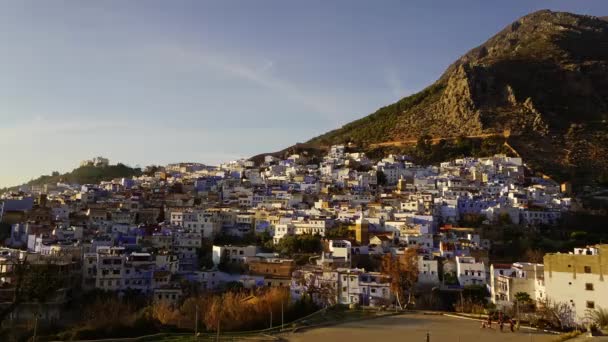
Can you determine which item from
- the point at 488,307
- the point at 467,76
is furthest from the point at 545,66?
the point at 488,307

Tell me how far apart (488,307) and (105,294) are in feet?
55.9

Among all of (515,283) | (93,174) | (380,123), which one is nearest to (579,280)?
(515,283)

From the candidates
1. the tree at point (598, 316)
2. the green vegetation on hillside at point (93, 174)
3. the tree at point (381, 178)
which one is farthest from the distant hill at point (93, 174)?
the tree at point (598, 316)

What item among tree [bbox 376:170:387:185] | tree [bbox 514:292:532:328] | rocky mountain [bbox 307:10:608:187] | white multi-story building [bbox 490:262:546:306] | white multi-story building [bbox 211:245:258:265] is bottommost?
tree [bbox 514:292:532:328]

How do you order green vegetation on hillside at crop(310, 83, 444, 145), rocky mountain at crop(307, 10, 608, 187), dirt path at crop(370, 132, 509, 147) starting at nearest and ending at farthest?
rocky mountain at crop(307, 10, 608, 187) < dirt path at crop(370, 132, 509, 147) < green vegetation on hillside at crop(310, 83, 444, 145)

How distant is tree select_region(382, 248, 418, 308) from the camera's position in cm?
2653

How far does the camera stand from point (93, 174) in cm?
7900

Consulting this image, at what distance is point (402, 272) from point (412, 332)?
945 centimetres

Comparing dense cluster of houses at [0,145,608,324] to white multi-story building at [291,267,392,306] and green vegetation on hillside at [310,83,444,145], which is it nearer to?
white multi-story building at [291,267,392,306]

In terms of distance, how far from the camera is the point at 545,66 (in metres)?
73.6

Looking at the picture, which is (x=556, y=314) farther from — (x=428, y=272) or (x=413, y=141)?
(x=413, y=141)

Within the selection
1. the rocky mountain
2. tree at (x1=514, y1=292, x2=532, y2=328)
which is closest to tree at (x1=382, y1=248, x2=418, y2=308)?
tree at (x1=514, y1=292, x2=532, y2=328)

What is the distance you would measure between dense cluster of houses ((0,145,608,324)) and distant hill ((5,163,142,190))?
56.9 feet

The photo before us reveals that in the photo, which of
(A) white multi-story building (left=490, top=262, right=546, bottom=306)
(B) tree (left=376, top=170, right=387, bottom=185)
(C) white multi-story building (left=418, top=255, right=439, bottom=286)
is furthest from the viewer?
(B) tree (left=376, top=170, right=387, bottom=185)
